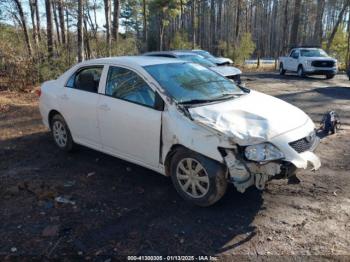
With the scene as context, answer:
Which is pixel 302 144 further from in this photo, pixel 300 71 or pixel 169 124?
pixel 300 71

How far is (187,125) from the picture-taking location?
4.07 metres

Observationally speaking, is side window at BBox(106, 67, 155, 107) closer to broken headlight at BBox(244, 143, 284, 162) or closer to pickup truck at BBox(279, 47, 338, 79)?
broken headlight at BBox(244, 143, 284, 162)

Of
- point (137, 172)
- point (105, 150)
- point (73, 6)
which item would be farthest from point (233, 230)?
point (73, 6)

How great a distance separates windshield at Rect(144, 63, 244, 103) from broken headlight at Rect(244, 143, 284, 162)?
3.51ft

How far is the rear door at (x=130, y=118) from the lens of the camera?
449 centimetres

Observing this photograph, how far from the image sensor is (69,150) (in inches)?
242

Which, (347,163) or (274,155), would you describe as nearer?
(274,155)

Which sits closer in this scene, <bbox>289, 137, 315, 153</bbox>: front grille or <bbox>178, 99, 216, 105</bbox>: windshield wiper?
<bbox>289, 137, 315, 153</bbox>: front grille

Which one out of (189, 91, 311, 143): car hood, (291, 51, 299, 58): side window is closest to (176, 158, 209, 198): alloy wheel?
(189, 91, 311, 143): car hood

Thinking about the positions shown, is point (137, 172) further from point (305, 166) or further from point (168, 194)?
point (305, 166)

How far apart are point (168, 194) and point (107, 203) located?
30.2 inches

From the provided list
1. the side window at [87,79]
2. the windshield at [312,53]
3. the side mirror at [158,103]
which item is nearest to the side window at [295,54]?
the windshield at [312,53]

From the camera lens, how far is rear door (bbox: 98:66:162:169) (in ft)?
14.7

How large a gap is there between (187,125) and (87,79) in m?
2.31
